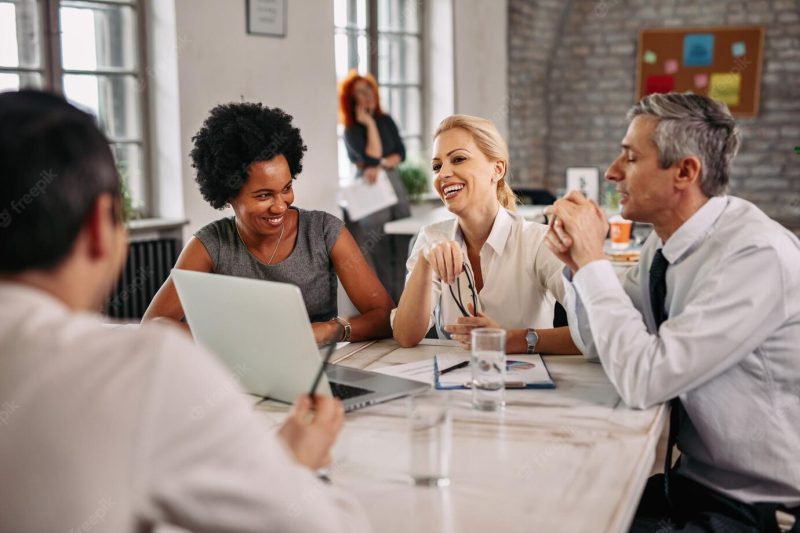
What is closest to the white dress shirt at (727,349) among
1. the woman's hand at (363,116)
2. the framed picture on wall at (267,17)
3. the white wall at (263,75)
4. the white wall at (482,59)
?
the white wall at (263,75)

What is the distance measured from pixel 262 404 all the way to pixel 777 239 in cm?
95

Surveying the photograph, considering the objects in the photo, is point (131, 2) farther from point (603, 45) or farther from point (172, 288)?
point (603, 45)

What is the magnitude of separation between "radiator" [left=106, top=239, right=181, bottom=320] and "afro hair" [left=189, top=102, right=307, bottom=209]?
6.31 feet

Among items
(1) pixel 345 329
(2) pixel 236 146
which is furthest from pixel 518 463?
(2) pixel 236 146

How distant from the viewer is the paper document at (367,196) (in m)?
5.38

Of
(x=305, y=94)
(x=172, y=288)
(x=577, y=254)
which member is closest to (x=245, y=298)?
(x=577, y=254)

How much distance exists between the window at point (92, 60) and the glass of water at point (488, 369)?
9.60ft

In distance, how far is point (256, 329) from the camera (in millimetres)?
1495

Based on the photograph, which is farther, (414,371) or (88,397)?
(414,371)

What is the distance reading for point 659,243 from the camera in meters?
1.84

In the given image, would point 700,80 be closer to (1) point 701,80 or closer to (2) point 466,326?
(1) point 701,80

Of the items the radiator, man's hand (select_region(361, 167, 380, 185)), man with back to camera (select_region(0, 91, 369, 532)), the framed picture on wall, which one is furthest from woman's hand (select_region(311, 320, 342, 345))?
man's hand (select_region(361, 167, 380, 185))

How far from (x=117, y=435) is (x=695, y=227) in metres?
1.24

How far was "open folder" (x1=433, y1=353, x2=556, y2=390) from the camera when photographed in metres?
1.65
